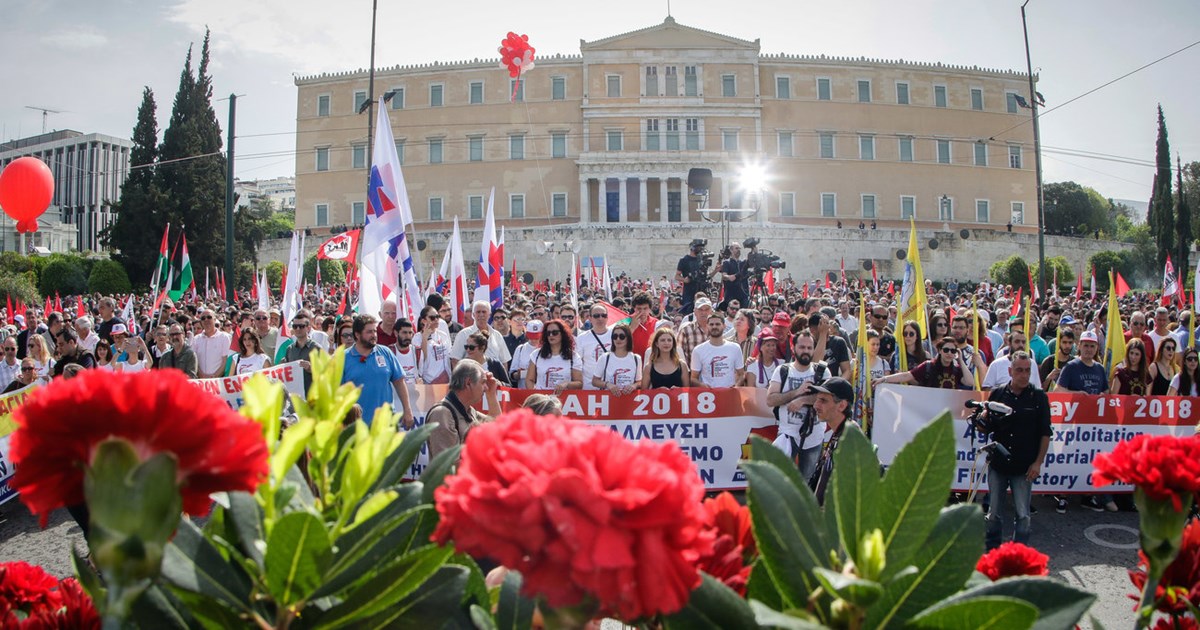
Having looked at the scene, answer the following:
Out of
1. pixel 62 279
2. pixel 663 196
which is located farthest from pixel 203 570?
pixel 663 196

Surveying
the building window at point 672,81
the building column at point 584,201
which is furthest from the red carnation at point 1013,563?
the building window at point 672,81

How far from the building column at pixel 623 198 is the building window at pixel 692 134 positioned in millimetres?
5261

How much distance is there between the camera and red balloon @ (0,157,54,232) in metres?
11.5

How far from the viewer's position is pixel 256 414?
2.92ft

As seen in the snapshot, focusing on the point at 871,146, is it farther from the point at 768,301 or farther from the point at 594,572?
the point at 594,572

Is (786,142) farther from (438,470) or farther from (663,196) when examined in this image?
(438,470)

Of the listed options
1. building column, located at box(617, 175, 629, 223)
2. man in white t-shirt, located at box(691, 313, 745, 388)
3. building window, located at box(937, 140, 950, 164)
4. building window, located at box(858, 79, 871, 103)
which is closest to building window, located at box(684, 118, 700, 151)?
building column, located at box(617, 175, 629, 223)

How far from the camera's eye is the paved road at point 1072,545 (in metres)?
5.24

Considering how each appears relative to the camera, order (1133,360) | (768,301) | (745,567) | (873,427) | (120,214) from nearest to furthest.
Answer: (745,567), (873,427), (1133,360), (768,301), (120,214)

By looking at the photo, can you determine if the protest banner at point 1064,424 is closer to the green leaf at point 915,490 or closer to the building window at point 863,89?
the green leaf at point 915,490

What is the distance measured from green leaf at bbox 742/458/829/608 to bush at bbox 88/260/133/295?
34790 millimetres

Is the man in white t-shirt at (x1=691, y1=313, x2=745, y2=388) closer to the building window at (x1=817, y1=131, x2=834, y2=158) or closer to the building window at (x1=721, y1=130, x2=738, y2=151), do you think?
the building window at (x1=721, y1=130, x2=738, y2=151)

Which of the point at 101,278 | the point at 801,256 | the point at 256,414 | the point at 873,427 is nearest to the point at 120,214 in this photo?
the point at 101,278

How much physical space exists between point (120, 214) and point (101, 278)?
861 cm
